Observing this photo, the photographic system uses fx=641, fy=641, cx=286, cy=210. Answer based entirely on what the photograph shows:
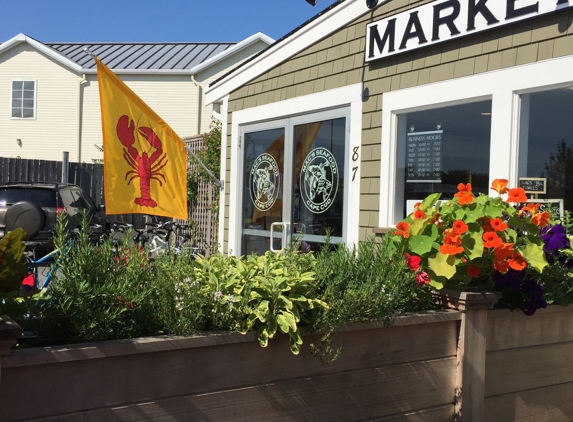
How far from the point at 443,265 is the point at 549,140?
7.10ft

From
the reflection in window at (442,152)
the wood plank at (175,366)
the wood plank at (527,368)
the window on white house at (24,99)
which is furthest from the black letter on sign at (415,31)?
the window on white house at (24,99)

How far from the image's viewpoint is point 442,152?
561 centimetres

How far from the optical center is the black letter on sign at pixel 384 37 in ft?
19.4

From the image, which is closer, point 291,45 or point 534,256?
point 534,256

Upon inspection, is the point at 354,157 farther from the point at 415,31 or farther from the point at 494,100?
the point at 494,100

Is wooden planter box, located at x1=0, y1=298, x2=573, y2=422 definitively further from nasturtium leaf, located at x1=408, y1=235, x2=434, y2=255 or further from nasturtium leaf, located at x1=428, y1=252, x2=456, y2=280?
nasturtium leaf, located at x1=408, y1=235, x2=434, y2=255

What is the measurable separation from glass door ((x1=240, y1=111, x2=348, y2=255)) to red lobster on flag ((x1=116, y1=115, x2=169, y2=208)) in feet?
4.13

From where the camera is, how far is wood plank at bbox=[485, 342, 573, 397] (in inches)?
133

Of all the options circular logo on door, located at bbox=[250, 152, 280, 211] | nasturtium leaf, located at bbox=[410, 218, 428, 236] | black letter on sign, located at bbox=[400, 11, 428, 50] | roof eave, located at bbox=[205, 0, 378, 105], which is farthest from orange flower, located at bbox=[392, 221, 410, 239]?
circular logo on door, located at bbox=[250, 152, 280, 211]

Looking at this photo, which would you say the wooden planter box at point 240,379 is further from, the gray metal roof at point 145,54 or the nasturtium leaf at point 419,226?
the gray metal roof at point 145,54

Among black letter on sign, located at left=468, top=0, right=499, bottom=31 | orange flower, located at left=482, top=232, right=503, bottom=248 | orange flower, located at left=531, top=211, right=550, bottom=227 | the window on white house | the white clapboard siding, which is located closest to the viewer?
orange flower, located at left=482, top=232, right=503, bottom=248

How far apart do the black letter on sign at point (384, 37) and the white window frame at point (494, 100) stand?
47 centimetres

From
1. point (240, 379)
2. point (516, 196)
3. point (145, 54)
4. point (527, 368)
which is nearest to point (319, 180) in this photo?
point (516, 196)

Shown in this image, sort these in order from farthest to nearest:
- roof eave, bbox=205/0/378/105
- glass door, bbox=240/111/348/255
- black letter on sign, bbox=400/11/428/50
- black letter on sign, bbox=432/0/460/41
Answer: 1. glass door, bbox=240/111/348/255
2. roof eave, bbox=205/0/378/105
3. black letter on sign, bbox=400/11/428/50
4. black letter on sign, bbox=432/0/460/41
